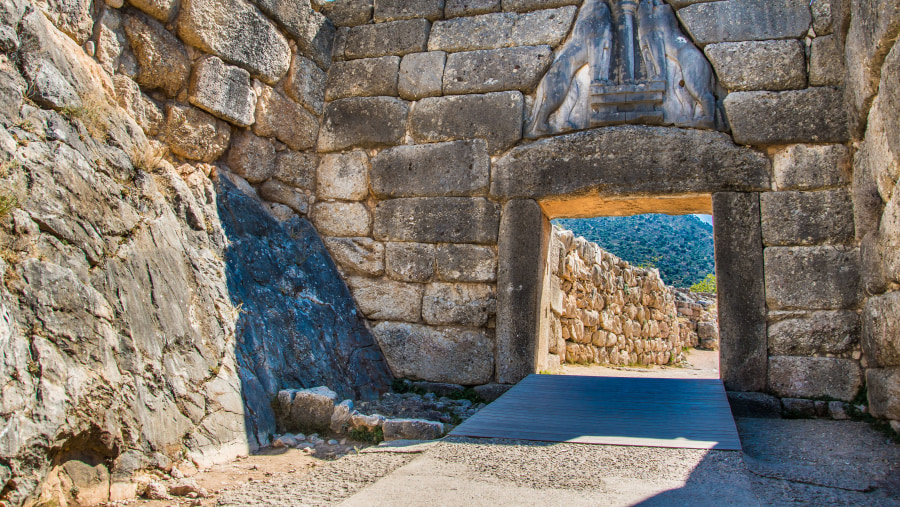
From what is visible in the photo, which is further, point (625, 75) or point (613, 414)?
point (625, 75)

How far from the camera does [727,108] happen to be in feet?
14.6

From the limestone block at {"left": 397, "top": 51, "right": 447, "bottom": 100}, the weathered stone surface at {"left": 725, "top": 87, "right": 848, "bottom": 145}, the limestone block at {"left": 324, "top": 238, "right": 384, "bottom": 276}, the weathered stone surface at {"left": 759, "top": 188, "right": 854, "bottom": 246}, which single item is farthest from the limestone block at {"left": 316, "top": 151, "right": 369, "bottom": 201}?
the weathered stone surface at {"left": 759, "top": 188, "right": 854, "bottom": 246}

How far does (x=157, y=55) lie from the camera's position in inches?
161

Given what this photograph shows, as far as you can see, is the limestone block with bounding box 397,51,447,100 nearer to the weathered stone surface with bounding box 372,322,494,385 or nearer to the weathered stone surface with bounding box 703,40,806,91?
the weathered stone surface with bounding box 372,322,494,385

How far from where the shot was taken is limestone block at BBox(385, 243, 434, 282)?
4973 mm

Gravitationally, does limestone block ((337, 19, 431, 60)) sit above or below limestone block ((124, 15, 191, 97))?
above

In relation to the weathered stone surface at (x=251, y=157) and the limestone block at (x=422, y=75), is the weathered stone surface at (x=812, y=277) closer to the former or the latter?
the limestone block at (x=422, y=75)

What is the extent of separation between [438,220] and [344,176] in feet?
3.30

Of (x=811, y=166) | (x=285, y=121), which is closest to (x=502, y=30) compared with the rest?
(x=285, y=121)

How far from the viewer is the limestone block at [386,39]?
213 inches

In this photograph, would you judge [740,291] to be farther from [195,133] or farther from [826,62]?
[195,133]

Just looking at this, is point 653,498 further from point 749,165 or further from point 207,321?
point 749,165

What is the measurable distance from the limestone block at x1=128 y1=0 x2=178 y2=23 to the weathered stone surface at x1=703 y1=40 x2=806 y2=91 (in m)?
3.89

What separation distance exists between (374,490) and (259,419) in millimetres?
1551
